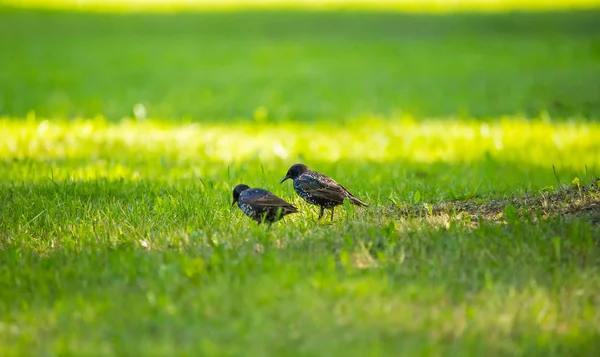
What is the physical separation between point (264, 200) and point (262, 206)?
51mm

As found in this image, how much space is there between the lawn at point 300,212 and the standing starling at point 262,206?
0.17 meters

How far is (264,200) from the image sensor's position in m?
6.65

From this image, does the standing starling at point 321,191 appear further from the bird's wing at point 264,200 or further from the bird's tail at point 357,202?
the bird's wing at point 264,200

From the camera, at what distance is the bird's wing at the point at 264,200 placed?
6.64 m

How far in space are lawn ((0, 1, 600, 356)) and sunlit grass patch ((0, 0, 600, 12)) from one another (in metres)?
13.9

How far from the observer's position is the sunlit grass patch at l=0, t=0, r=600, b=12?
1330 inches

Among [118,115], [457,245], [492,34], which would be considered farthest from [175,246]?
[492,34]

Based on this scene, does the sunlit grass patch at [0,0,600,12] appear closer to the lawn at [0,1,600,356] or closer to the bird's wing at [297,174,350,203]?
the lawn at [0,1,600,356]

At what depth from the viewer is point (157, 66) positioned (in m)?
20.9

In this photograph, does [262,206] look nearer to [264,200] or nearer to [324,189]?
[264,200]

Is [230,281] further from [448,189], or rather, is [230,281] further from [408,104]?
[408,104]

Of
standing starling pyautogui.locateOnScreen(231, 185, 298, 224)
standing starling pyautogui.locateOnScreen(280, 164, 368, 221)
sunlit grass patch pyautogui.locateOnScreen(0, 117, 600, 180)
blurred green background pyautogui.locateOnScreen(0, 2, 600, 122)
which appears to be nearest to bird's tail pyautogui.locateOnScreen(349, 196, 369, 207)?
standing starling pyautogui.locateOnScreen(280, 164, 368, 221)

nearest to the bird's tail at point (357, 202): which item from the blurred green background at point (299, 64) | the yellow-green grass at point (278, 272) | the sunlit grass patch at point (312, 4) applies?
the yellow-green grass at point (278, 272)

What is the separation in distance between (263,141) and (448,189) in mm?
4354
